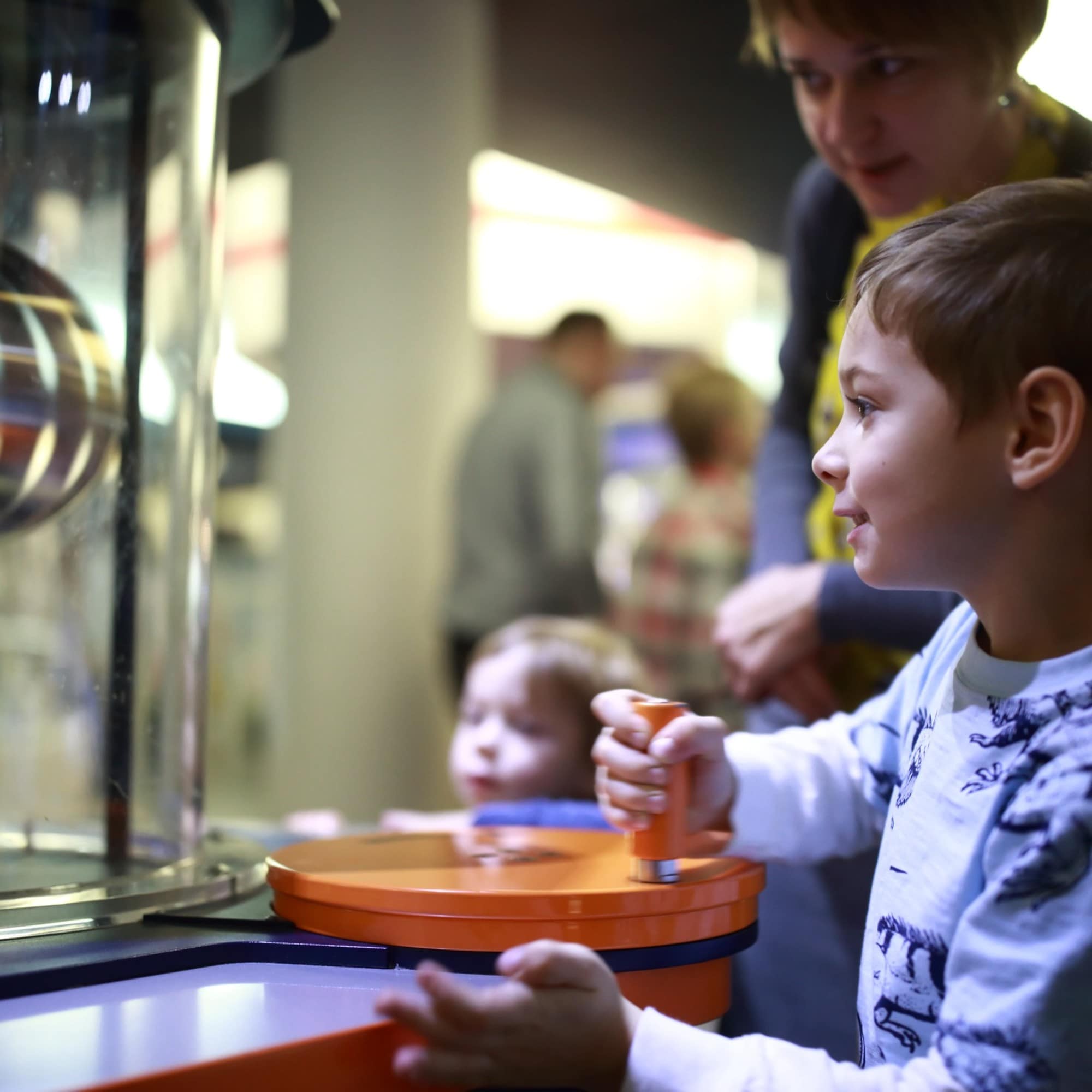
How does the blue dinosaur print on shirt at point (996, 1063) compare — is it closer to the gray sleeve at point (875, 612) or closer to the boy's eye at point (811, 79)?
the gray sleeve at point (875, 612)

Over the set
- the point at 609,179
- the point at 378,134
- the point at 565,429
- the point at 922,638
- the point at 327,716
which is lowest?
the point at 327,716

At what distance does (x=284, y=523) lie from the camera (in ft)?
7.38

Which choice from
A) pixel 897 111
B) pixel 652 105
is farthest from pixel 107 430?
pixel 652 105

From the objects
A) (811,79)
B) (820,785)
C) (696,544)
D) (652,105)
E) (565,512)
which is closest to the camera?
(820,785)

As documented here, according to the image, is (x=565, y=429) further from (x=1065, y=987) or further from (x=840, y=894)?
(x=1065, y=987)

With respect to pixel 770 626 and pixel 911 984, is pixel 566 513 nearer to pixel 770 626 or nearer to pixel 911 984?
pixel 770 626

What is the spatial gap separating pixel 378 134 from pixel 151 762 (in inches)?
73.0

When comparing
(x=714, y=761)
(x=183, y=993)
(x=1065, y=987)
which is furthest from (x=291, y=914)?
(x=1065, y=987)

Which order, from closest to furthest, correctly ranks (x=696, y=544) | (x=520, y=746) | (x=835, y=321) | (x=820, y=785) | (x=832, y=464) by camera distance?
(x=832, y=464) → (x=820, y=785) → (x=835, y=321) → (x=520, y=746) → (x=696, y=544)

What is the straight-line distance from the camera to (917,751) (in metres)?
0.50

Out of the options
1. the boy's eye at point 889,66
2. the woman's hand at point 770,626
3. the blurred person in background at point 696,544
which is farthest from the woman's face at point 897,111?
the blurred person in background at point 696,544

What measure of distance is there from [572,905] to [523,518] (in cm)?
188

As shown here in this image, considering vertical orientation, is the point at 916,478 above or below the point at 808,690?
above

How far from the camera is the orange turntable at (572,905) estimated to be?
1.58 ft
